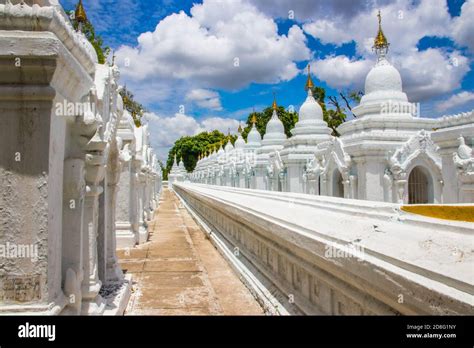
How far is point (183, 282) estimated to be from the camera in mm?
5496

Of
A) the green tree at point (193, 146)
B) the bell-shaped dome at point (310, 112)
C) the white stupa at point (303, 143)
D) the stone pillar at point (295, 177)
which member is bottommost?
the stone pillar at point (295, 177)

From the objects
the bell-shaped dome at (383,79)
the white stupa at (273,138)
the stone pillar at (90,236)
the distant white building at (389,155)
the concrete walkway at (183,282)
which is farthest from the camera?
the white stupa at (273,138)

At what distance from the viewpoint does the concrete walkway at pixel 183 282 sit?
442 centimetres

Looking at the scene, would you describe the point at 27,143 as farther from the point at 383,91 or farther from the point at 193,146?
the point at 193,146

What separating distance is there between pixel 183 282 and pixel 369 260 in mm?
3851

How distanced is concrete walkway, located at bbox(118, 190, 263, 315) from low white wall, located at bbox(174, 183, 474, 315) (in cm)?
76

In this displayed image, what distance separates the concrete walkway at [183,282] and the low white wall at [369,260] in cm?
76

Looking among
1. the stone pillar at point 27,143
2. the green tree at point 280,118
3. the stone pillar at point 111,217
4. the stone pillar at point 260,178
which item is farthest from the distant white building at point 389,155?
the green tree at point 280,118

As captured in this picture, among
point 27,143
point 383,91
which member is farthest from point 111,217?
point 383,91

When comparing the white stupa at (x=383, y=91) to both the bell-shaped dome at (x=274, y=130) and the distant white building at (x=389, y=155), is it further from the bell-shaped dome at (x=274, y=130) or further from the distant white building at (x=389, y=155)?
the bell-shaped dome at (x=274, y=130)

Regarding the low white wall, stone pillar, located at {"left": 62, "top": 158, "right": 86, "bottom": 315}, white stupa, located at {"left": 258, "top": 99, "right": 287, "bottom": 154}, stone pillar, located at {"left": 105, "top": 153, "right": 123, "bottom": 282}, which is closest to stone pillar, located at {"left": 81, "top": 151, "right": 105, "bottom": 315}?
stone pillar, located at {"left": 62, "top": 158, "right": 86, "bottom": 315}

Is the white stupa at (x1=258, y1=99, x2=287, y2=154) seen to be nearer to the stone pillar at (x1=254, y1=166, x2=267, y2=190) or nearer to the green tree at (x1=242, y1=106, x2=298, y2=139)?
the stone pillar at (x1=254, y1=166, x2=267, y2=190)

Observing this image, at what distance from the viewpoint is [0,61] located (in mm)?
2297
